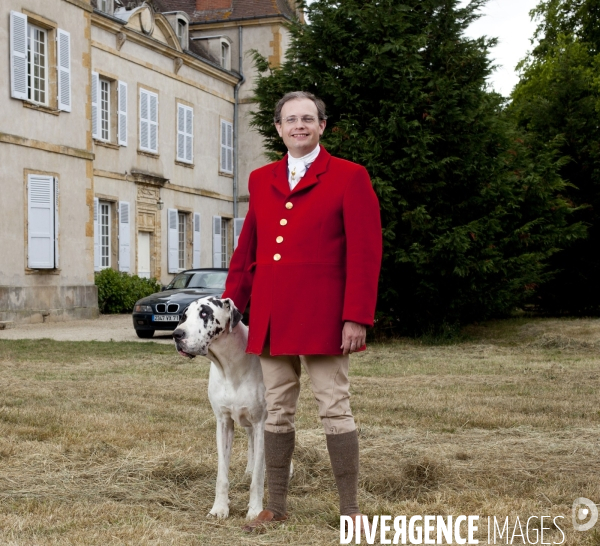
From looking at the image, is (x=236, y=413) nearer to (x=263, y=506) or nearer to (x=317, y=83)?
(x=263, y=506)

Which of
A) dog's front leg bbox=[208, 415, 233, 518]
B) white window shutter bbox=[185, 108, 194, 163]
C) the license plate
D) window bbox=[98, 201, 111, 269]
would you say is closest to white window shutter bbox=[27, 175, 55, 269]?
window bbox=[98, 201, 111, 269]

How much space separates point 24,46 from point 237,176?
14.0 m

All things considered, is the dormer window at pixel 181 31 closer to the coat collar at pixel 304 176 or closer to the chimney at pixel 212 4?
the chimney at pixel 212 4

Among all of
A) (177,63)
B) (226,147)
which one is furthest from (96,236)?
(226,147)

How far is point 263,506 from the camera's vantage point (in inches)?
194

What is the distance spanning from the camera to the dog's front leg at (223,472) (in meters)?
4.80

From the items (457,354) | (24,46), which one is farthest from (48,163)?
(457,354)

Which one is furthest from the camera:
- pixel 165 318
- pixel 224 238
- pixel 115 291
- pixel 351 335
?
pixel 224 238

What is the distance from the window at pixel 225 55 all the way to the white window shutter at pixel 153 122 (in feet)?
17.0

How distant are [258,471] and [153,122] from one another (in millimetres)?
24627

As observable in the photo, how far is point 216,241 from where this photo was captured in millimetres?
32500

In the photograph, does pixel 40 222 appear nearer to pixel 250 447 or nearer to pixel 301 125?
pixel 250 447

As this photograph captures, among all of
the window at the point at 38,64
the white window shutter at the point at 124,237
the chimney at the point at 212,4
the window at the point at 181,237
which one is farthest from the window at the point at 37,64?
the chimney at the point at 212,4

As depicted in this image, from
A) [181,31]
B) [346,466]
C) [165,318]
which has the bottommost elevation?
[165,318]
